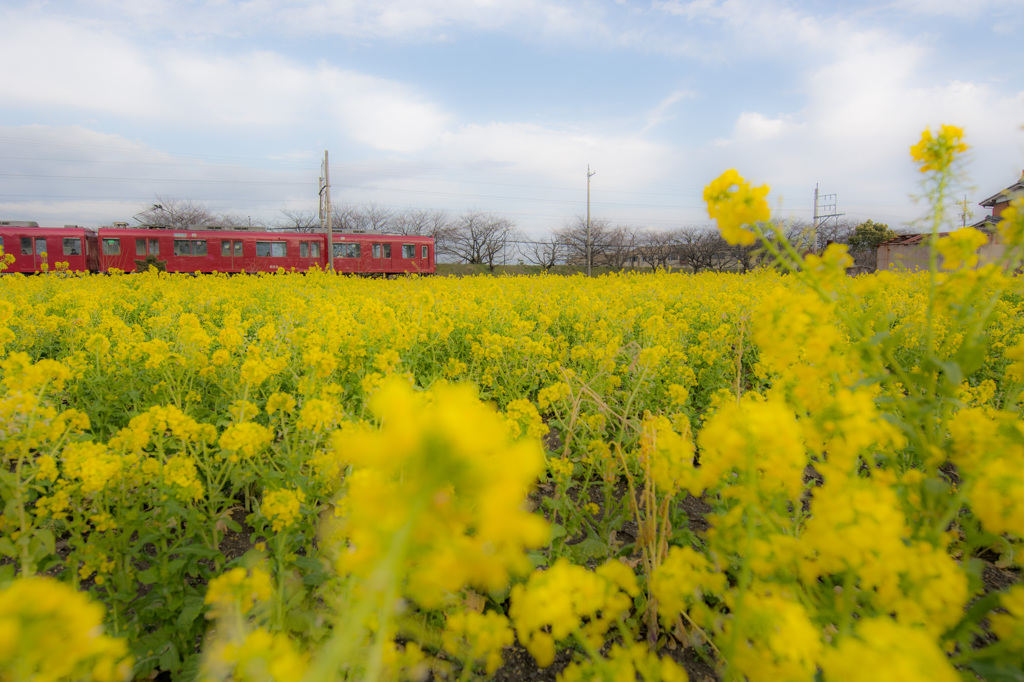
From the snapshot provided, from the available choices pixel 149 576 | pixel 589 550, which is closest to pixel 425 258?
pixel 589 550

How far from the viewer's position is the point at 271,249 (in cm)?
2181

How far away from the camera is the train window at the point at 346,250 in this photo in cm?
2258

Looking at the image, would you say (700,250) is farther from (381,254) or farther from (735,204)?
(735,204)

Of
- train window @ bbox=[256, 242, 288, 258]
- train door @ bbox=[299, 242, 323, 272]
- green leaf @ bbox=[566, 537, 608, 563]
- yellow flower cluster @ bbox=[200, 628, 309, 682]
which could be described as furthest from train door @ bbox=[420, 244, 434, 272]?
yellow flower cluster @ bbox=[200, 628, 309, 682]

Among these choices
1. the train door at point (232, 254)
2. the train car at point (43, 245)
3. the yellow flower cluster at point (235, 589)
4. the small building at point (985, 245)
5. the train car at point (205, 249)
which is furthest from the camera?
the train door at point (232, 254)

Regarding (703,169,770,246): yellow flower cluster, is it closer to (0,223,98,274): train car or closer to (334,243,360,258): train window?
(334,243,360,258): train window

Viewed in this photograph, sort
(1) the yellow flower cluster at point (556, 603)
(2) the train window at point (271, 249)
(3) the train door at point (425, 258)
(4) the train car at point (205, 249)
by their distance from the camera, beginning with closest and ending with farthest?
(1) the yellow flower cluster at point (556, 603) → (4) the train car at point (205, 249) → (2) the train window at point (271, 249) → (3) the train door at point (425, 258)

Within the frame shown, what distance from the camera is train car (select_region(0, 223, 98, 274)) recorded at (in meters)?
18.3

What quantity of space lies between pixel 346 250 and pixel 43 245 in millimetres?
11046

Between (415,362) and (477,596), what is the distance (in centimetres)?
207

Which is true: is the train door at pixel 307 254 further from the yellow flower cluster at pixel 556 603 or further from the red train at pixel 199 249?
the yellow flower cluster at pixel 556 603

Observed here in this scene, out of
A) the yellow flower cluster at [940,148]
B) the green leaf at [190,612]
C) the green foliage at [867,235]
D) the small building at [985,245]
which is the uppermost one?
the green foliage at [867,235]

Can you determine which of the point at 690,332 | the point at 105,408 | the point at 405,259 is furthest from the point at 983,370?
the point at 405,259

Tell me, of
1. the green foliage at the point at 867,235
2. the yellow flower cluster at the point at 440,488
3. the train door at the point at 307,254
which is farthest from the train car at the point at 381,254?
the green foliage at the point at 867,235
